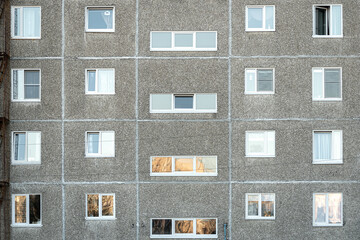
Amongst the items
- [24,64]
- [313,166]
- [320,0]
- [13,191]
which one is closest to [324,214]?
[313,166]

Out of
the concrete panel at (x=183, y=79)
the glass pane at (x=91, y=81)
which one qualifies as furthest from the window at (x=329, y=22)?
the glass pane at (x=91, y=81)

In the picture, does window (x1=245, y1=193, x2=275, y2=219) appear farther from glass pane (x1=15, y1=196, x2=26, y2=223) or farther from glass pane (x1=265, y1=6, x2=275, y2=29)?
glass pane (x1=15, y1=196, x2=26, y2=223)

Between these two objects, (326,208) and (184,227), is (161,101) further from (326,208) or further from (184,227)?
(326,208)

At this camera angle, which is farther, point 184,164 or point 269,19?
point 269,19

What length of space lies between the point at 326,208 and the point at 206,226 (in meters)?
4.80

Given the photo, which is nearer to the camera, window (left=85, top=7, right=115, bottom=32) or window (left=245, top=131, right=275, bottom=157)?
window (left=245, top=131, right=275, bottom=157)

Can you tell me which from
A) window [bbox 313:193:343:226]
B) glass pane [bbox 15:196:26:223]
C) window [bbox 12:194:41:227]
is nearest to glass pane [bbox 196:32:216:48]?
window [bbox 313:193:343:226]

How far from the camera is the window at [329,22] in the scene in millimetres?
15438

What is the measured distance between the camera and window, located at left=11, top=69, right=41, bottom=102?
15.3 m

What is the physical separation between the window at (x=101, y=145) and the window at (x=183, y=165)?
1.76m

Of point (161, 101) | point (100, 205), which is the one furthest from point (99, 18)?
point (100, 205)

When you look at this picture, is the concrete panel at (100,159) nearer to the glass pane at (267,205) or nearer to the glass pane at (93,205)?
Answer: the glass pane at (93,205)

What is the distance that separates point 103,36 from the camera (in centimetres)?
1528

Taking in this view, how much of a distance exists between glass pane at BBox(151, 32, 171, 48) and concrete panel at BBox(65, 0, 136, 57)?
803 mm
